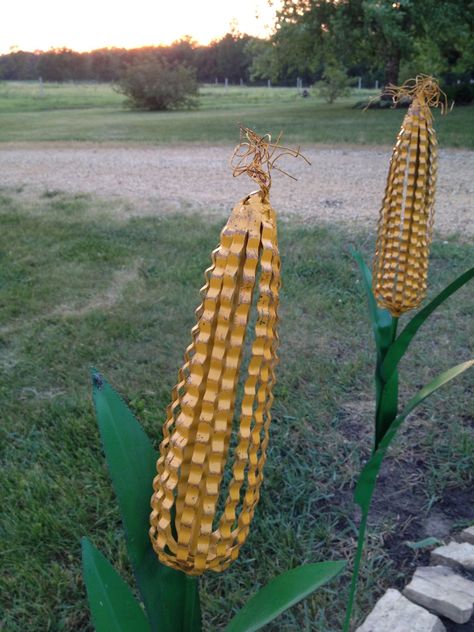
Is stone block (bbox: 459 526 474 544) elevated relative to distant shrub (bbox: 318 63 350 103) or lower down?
lower down

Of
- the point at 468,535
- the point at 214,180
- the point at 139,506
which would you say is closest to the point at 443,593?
the point at 468,535

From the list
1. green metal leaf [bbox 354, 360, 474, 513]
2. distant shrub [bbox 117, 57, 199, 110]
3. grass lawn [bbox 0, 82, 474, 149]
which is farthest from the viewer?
distant shrub [bbox 117, 57, 199, 110]

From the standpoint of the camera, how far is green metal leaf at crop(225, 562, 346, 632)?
1.10 metres

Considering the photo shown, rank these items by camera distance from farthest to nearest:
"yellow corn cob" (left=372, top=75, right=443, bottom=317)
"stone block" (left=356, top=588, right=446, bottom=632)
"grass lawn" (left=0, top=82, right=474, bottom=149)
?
"grass lawn" (left=0, top=82, right=474, bottom=149)
"stone block" (left=356, top=588, right=446, bottom=632)
"yellow corn cob" (left=372, top=75, right=443, bottom=317)

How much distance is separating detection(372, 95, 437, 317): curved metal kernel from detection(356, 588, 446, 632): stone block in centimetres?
87

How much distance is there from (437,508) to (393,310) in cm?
107

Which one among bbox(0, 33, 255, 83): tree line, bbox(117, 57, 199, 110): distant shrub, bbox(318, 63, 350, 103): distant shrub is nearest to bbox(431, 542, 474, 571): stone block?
bbox(318, 63, 350, 103): distant shrub

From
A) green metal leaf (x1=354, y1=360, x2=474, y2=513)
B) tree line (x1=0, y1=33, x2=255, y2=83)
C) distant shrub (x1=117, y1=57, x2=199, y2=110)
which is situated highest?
tree line (x1=0, y1=33, x2=255, y2=83)

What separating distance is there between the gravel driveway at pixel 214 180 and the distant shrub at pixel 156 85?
16.3 meters

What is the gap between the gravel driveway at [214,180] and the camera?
7.88 m

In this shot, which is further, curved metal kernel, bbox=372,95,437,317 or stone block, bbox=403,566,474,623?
stone block, bbox=403,566,474,623

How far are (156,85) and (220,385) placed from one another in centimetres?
3079

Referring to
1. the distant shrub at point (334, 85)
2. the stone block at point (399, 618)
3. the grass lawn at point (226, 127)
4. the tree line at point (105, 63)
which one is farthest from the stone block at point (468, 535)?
the tree line at point (105, 63)

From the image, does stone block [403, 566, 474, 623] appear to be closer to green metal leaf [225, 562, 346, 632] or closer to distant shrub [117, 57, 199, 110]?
green metal leaf [225, 562, 346, 632]
